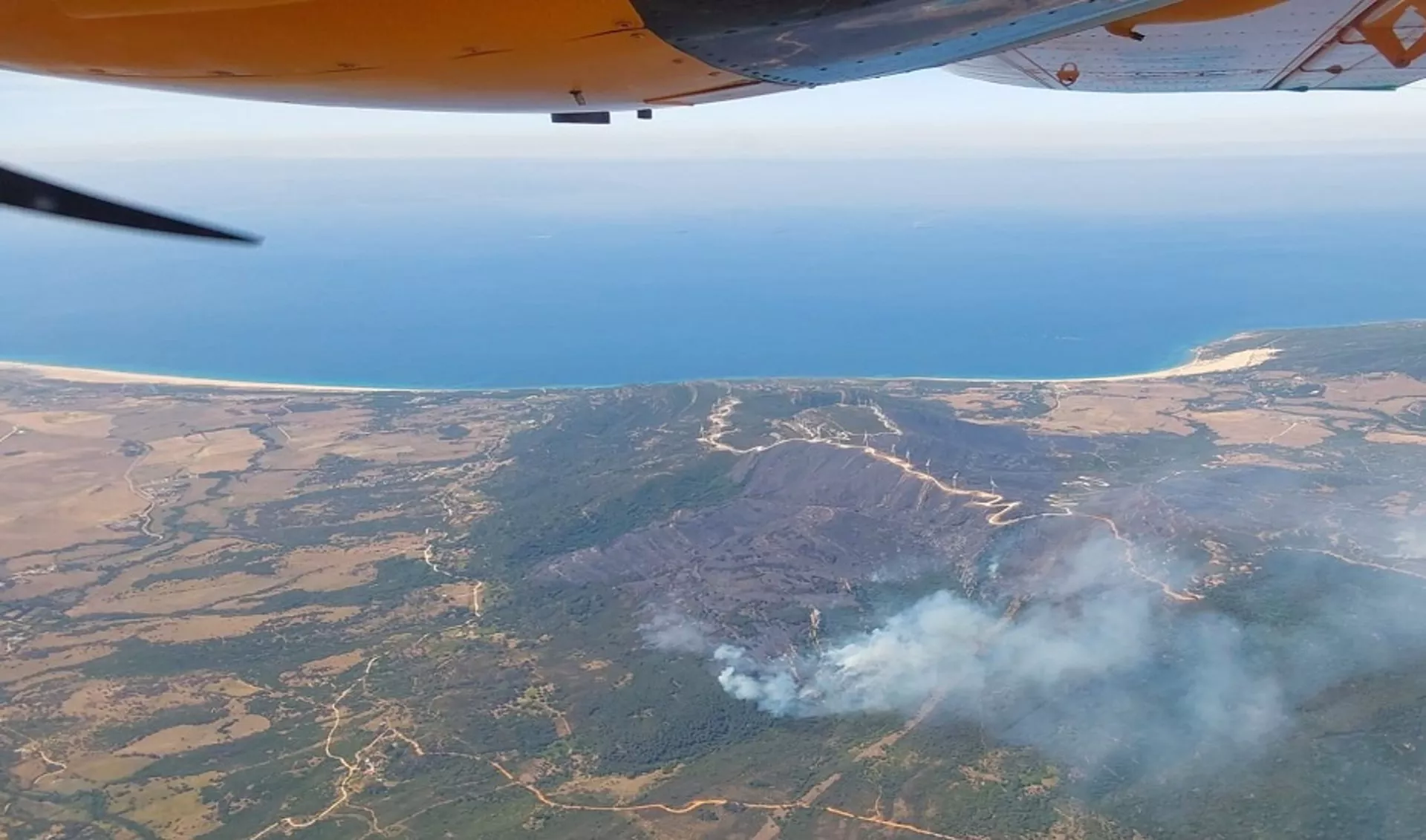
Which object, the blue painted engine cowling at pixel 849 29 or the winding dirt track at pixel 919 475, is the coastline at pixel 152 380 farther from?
the blue painted engine cowling at pixel 849 29

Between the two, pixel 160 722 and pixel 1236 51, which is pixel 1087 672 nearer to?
pixel 160 722

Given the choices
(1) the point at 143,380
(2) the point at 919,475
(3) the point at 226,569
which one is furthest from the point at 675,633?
(1) the point at 143,380

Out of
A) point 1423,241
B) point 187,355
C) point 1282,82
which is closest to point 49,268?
point 187,355

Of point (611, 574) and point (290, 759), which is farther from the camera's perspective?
point (611, 574)

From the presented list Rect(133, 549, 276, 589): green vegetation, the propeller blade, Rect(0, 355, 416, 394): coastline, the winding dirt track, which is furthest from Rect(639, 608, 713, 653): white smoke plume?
Rect(0, 355, 416, 394): coastline

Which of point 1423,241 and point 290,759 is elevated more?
point 1423,241

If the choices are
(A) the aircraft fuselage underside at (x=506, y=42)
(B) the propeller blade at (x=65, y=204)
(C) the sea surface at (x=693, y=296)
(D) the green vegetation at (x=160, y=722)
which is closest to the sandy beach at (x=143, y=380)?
(C) the sea surface at (x=693, y=296)

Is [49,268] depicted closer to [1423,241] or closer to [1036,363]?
[1036,363]
